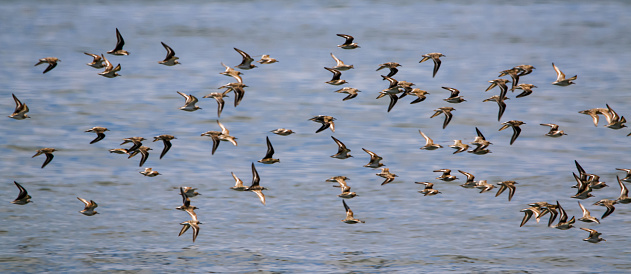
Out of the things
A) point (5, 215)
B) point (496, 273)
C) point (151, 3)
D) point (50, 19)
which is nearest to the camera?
point (496, 273)

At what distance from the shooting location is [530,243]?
53188 millimetres

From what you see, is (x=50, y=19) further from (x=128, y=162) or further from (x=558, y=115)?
(x=558, y=115)

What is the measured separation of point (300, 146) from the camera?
71.3m

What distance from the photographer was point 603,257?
49.7 m

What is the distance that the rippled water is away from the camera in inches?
2050

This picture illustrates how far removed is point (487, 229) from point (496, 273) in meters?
8.11

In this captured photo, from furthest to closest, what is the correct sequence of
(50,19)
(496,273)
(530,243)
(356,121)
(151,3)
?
(151,3) < (50,19) < (356,121) < (530,243) < (496,273)

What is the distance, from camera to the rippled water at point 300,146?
52.1m

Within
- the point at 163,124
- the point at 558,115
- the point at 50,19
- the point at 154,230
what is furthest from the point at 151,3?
the point at 154,230

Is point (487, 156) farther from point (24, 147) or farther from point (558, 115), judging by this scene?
point (24, 147)

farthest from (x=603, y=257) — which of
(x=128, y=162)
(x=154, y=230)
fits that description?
(x=128, y=162)

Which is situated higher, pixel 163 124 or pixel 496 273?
pixel 496 273

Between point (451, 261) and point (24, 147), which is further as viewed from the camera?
point (24, 147)

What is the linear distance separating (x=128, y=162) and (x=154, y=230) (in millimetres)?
15872
